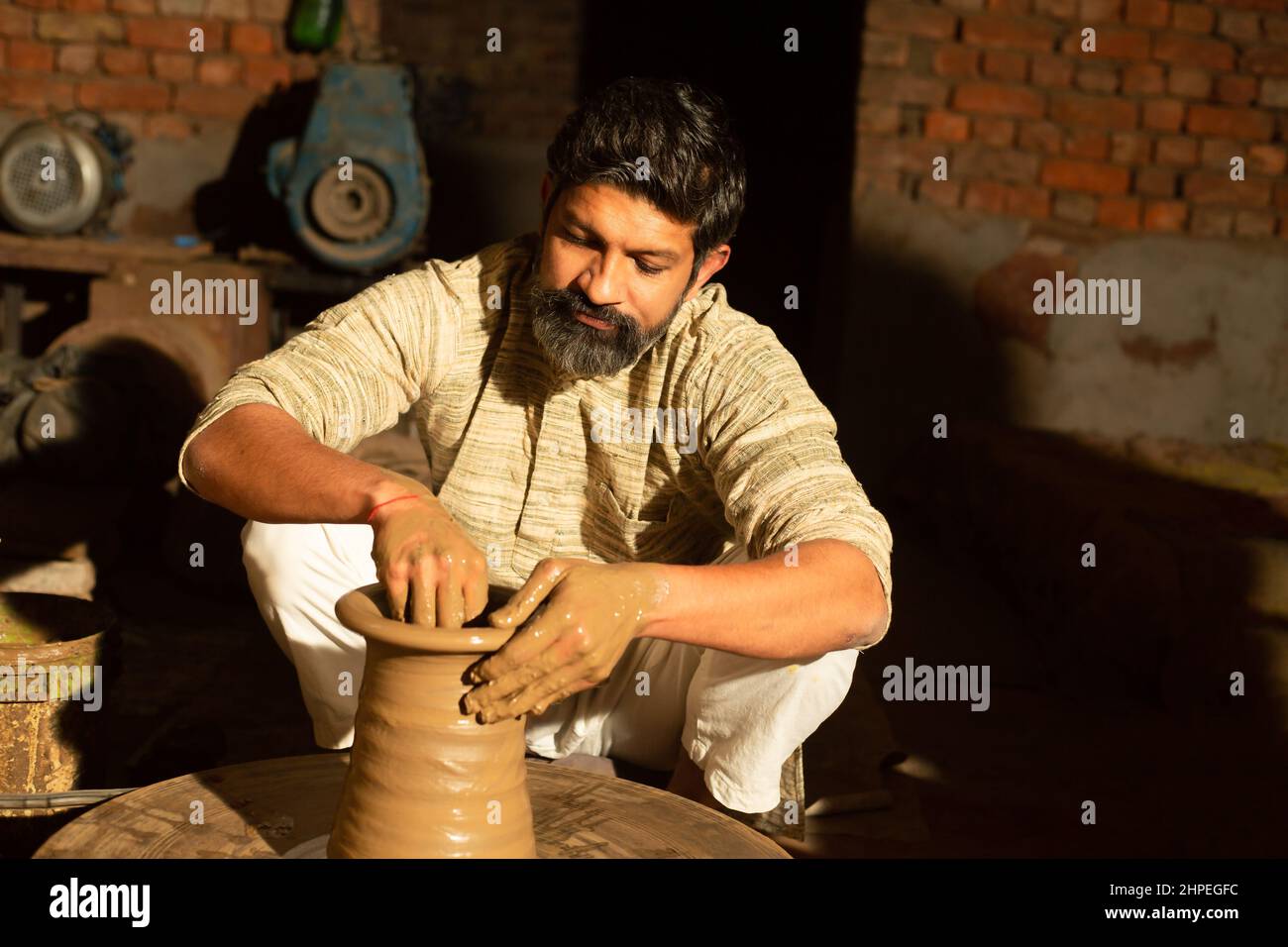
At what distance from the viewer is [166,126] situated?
18.9 feet

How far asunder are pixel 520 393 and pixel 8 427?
8.15 feet

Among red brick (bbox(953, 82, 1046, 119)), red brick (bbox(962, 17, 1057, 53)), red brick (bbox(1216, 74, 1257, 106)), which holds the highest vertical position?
red brick (bbox(962, 17, 1057, 53))

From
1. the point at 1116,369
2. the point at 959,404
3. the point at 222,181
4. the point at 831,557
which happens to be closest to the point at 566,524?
the point at 831,557

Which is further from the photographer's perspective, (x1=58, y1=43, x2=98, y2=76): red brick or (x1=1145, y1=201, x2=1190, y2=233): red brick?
(x1=58, y1=43, x2=98, y2=76): red brick

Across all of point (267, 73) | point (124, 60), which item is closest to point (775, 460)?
point (267, 73)

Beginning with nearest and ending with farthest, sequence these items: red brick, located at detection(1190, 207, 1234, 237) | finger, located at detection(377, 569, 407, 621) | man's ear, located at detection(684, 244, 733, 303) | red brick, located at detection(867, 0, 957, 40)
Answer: finger, located at detection(377, 569, 407, 621) → man's ear, located at detection(684, 244, 733, 303) → red brick, located at detection(867, 0, 957, 40) → red brick, located at detection(1190, 207, 1234, 237)

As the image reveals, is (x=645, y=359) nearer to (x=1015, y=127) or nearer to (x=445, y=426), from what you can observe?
(x=445, y=426)

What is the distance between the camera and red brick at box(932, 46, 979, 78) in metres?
5.04

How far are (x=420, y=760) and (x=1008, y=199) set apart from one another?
4.15 metres

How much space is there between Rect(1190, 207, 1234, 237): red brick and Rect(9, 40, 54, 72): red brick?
4925 millimetres

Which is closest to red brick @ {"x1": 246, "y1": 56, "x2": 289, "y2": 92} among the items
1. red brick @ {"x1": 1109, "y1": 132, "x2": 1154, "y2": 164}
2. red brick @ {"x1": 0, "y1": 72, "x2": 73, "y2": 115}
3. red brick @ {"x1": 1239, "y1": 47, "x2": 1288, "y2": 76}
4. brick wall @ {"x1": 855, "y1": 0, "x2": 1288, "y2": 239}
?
red brick @ {"x1": 0, "y1": 72, "x2": 73, "y2": 115}

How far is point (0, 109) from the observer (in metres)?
5.61

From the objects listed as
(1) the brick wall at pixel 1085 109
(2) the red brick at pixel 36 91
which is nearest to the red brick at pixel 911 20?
(1) the brick wall at pixel 1085 109

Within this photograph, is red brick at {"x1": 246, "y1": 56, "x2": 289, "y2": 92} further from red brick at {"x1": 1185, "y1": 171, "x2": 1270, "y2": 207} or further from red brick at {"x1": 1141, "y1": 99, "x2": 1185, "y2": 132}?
red brick at {"x1": 1185, "y1": 171, "x2": 1270, "y2": 207}
